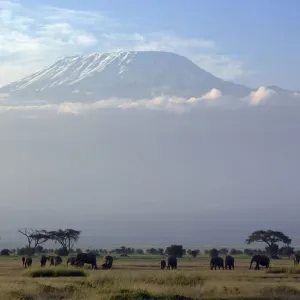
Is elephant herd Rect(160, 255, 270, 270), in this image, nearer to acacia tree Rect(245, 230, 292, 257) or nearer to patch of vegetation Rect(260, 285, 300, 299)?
patch of vegetation Rect(260, 285, 300, 299)

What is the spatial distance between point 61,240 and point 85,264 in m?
42.1

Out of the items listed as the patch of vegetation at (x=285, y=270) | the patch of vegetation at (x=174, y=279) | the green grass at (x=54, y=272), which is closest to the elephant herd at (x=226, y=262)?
the patch of vegetation at (x=285, y=270)

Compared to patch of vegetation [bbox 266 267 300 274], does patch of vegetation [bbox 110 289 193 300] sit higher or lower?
lower

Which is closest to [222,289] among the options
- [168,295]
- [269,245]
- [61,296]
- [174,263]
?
[168,295]

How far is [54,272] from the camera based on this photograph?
137ft

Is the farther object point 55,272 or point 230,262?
point 230,262

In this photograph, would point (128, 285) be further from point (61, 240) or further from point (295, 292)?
point (61, 240)

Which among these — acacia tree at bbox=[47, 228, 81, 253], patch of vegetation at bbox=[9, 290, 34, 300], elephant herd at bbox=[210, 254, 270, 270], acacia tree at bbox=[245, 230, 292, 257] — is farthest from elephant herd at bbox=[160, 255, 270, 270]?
acacia tree at bbox=[47, 228, 81, 253]

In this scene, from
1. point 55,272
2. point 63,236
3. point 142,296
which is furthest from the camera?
point 63,236

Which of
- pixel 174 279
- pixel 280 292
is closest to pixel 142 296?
pixel 280 292

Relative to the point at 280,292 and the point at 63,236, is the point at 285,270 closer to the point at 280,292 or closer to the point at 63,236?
the point at 280,292

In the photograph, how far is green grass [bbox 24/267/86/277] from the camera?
4094 centimetres

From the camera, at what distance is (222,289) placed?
29.5 m

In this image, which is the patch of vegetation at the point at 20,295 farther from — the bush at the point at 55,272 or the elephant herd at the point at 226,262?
the elephant herd at the point at 226,262
